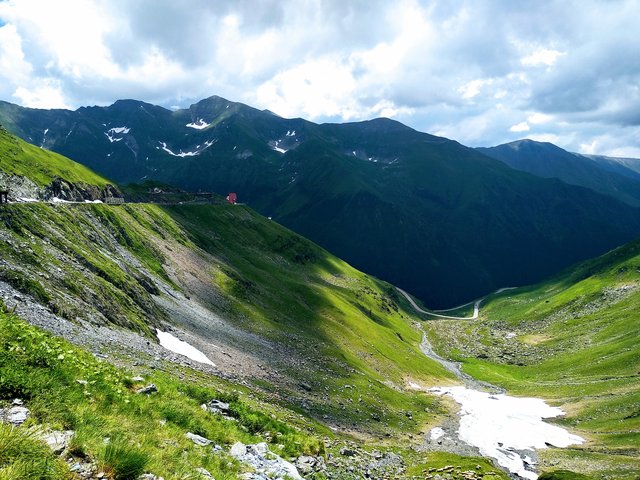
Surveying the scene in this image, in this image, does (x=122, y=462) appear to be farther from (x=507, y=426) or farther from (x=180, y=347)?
(x=507, y=426)

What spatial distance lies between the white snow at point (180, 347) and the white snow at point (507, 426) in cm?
4805

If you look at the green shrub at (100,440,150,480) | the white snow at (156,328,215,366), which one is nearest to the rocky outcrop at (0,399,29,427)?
the green shrub at (100,440,150,480)

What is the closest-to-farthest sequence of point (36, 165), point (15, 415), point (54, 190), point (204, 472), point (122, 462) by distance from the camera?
1. point (122, 462)
2. point (15, 415)
3. point (204, 472)
4. point (54, 190)
5. point (36, 165)

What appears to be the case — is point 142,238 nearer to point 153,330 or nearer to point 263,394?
point 153,330

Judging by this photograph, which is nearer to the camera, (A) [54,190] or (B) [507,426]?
(B) [507,426]

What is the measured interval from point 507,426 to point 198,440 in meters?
92.4

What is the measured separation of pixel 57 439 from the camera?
979 centimetres

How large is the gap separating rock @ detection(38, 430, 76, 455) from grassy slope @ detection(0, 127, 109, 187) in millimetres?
97355

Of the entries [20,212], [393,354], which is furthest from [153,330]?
[393,354]

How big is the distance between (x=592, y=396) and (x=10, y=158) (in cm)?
14950

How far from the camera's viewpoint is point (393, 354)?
124000 millimetres

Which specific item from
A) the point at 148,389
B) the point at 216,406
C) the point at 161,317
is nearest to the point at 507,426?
the point at 161,317

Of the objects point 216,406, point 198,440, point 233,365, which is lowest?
point 233,365

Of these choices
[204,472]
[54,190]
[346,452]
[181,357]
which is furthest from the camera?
[54,190]
